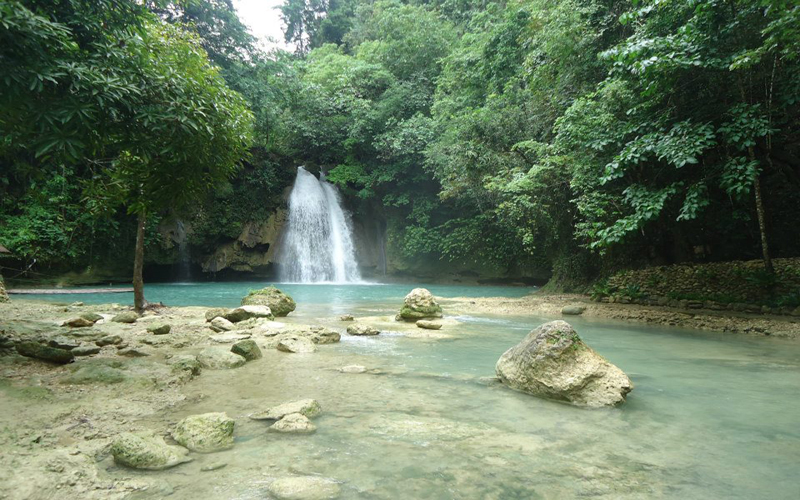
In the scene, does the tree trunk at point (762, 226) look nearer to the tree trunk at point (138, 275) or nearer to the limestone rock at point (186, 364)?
the limestone rock at point (186, 364)

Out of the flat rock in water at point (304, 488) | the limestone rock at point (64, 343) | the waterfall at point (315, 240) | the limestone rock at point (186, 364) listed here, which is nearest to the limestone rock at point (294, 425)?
the flat rock in water at point (304, 488)

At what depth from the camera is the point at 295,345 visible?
6582 mm

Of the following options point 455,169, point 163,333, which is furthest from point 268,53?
point 163,333

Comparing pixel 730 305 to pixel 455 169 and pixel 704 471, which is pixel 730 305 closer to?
pixel 704 471

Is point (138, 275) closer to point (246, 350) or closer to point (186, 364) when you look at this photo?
point (246, 350)

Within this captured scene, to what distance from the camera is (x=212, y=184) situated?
239 inches

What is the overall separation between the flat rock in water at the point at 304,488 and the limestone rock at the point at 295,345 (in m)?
3.88

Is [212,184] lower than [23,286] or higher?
higher

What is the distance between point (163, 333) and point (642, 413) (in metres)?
6.81

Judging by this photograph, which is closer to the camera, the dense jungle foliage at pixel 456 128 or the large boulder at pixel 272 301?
the dense jungle foliage at pixel 456 128

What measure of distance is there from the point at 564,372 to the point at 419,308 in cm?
554

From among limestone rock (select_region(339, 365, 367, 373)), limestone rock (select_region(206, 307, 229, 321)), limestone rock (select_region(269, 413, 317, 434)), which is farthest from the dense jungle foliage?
limestone rock (select_region(339, 365, 367, 373))

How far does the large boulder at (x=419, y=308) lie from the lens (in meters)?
9.66

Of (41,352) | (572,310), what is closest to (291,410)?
(41,352)
